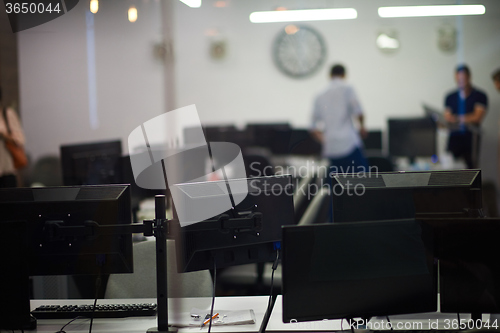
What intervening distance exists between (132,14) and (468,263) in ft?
18.6

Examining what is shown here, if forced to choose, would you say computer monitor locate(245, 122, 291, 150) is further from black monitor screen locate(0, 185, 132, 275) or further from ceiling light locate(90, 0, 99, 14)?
black monitor screen locate(0, 185, 132, 275)

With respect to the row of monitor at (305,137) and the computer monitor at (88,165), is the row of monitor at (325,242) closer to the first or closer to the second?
the computer monitor at (88,165)

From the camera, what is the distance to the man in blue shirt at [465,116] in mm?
5465

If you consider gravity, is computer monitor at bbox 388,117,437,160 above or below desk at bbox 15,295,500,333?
above

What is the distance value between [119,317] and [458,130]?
4813 mm

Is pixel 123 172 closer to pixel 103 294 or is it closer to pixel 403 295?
pixel 103 294

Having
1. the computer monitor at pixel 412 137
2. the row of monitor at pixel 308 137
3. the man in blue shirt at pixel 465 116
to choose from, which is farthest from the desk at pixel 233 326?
the man in blue shirt at pixel 465 116

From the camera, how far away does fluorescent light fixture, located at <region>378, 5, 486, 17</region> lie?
5675 mm

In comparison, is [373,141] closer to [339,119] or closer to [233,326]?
[339,119]

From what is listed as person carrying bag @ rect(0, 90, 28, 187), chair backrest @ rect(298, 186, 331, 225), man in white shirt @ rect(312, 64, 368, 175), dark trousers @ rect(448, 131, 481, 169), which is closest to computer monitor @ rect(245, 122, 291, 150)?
man in white shirt @ rect(312, 64, 368, 175)

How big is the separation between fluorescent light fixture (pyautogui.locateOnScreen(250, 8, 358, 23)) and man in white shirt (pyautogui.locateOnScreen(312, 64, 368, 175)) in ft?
3.10

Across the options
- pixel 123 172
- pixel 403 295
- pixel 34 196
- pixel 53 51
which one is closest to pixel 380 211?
pixel 403 295

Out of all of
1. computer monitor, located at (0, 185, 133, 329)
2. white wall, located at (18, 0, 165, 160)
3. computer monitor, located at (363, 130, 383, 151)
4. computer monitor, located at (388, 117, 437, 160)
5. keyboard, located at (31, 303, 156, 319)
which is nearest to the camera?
computer monitor, located at (0, 185, 133, 329)

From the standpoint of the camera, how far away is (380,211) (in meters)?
1.75
